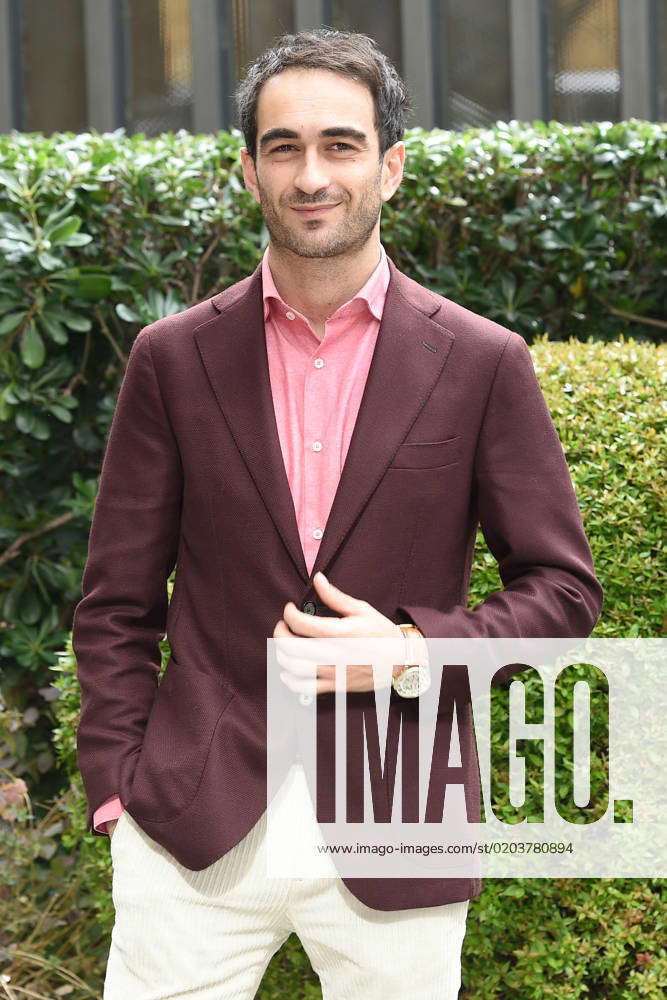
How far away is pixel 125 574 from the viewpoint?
7.36 feet

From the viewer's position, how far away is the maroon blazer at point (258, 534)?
6.89 feet

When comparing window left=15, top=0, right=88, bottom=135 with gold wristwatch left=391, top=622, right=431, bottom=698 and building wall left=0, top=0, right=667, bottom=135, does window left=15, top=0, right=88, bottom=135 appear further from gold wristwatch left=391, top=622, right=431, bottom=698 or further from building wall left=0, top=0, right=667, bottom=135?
gold wristwatch left=391, top=622, right=431, bottom=698

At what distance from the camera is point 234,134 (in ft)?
15.1

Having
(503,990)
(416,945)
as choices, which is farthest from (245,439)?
(503,990)

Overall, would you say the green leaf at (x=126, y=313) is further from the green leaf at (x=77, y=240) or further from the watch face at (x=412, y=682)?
the watch face at (x=412, y=682)

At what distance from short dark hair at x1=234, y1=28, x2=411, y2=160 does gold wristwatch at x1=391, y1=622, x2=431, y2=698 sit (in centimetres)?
88

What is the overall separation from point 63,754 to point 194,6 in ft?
17.3

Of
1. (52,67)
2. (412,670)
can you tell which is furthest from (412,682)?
(52,67)

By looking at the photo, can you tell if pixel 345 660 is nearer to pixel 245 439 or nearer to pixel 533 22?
pixel 245 439

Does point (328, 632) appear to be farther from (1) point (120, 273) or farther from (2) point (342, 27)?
(2) point (342, 27)

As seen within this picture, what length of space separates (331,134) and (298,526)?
690mm

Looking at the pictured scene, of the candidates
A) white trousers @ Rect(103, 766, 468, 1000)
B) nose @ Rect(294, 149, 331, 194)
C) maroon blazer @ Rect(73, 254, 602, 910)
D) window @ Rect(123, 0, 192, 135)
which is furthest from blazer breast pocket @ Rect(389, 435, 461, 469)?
window @ Rect(123, 0, 192, 135)

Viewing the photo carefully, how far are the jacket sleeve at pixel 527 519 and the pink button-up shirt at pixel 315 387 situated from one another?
0.25 meters

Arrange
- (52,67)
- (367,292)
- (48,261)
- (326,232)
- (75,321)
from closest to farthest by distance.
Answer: (326,232), (367,292), (48,261), (75,321), (52,67)
